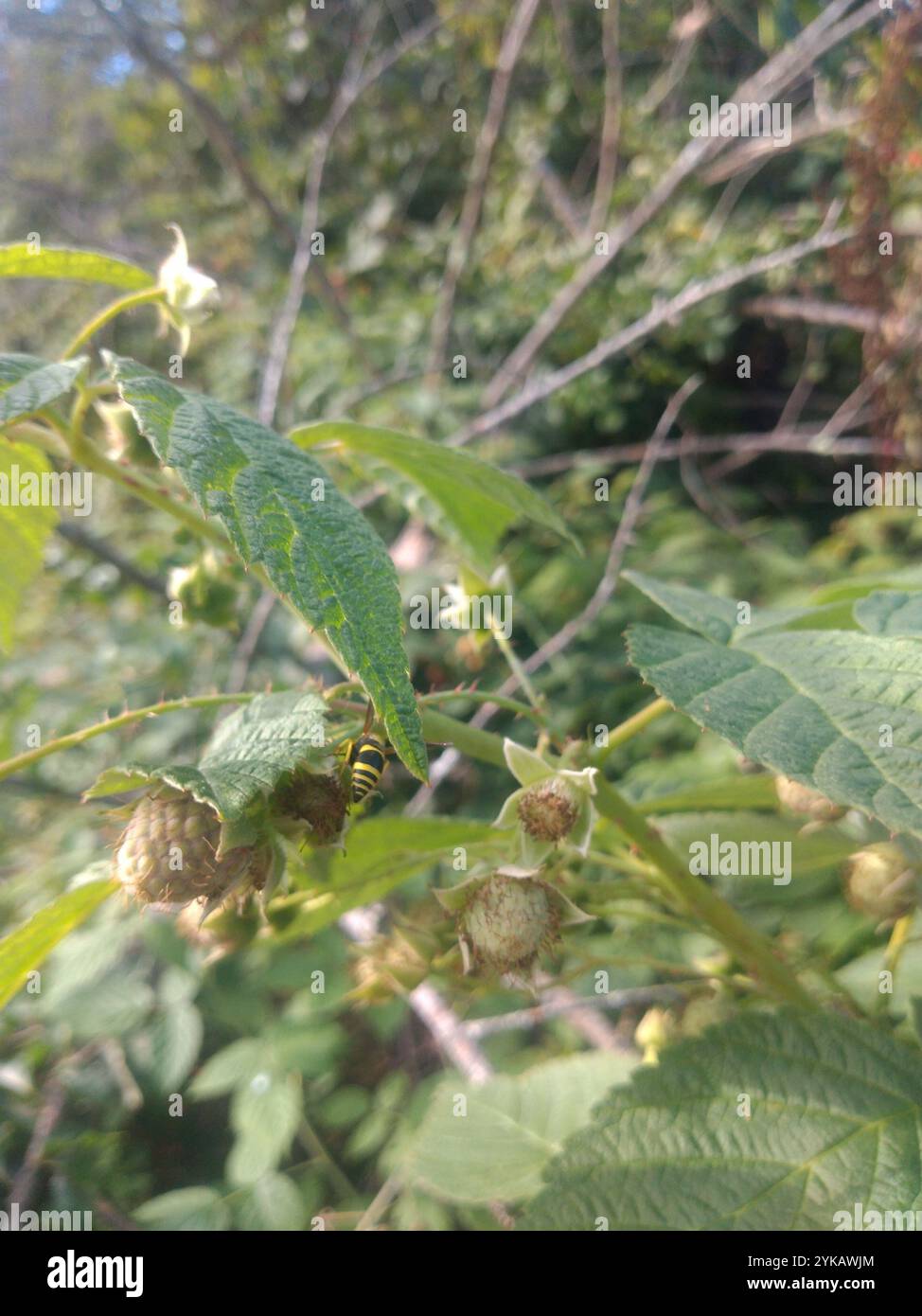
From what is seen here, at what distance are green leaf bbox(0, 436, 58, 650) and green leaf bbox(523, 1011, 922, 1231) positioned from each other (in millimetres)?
669

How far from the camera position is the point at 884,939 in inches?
42.1

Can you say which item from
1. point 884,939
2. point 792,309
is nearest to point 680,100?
point 792,309

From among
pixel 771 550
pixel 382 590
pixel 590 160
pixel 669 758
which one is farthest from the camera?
pixel 590 160

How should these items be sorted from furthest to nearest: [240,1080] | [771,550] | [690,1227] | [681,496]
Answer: [681,496], [771,550], [240,1080], [690,1227]

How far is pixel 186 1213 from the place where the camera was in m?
1.61

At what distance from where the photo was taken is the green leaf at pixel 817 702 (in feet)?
1.59

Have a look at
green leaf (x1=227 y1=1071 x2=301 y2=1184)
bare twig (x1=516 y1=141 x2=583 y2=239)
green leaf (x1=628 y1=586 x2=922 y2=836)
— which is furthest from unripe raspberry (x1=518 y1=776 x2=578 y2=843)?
bare twig (x1=516 y1=141 x2=583 y2=239)

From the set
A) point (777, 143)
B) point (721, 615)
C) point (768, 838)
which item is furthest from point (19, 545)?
point (777, 143)

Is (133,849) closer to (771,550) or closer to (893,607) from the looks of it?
(893,607)

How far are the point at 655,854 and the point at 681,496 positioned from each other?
3211mm

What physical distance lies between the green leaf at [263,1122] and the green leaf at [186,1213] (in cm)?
5

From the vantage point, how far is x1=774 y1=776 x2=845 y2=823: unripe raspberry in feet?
2.35

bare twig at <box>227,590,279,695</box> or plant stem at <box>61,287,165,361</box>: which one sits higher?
plant stem at <box>61,287,165,361</box>

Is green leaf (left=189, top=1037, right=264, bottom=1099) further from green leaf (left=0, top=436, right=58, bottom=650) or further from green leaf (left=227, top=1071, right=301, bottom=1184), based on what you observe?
green leaf (left=0, top=436, right=58, bottom=650)
